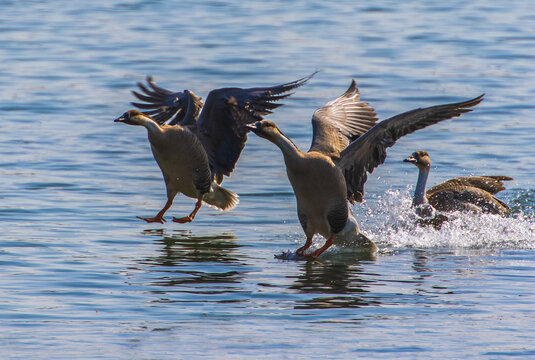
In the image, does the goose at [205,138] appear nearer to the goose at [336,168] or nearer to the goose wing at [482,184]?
the goose at [336,168]

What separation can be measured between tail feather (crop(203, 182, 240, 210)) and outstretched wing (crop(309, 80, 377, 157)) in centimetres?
162

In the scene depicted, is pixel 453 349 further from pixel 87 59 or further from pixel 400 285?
pixel 87 59

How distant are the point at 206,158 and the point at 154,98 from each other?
148 centimetres

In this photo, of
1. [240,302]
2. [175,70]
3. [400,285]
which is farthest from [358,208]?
[175,70]

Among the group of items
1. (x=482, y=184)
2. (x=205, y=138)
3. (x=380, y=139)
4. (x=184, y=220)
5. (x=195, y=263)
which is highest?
(x=380, y=139)

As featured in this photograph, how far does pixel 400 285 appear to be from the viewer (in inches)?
338

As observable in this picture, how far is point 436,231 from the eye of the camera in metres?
11.0

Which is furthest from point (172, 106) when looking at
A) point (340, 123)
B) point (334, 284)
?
point (334, 284)

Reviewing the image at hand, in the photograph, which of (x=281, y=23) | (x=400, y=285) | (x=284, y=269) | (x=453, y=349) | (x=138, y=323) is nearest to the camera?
(x=453, y=349)

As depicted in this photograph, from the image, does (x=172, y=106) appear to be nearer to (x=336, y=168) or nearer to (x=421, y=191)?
(x=421, y=191)

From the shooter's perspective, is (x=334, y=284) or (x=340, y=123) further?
(x=340, y=123)

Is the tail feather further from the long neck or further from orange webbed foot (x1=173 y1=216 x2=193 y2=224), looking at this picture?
the long neck

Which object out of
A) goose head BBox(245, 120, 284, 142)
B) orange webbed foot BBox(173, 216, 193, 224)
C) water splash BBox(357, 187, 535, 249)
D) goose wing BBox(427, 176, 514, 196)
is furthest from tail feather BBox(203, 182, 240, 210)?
goose head BBox(245, 120, 284, 142)

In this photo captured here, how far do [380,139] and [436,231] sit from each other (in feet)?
6.44
